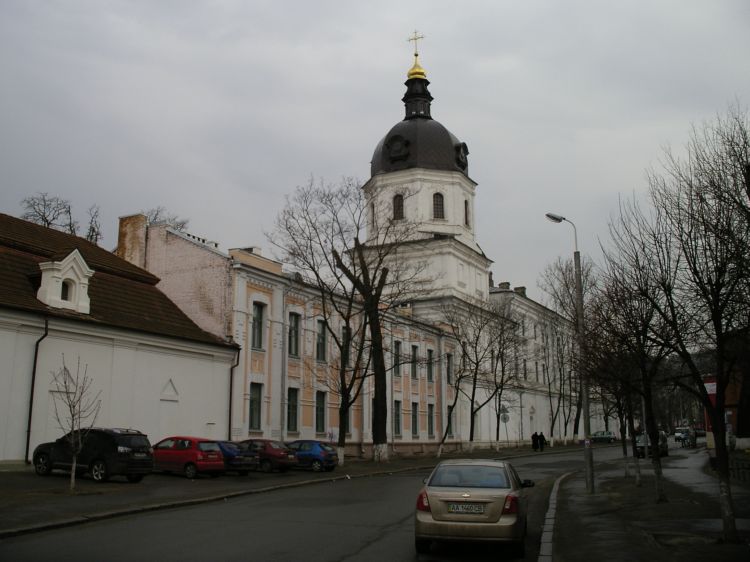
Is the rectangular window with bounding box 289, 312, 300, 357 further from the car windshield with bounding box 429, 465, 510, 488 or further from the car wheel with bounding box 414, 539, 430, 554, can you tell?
the car wheel with bounding box 414, 539, 430, 554

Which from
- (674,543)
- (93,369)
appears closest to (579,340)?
(674,543)

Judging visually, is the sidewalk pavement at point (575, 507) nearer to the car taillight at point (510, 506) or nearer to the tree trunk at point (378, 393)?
the car taillight at point (510, 506)

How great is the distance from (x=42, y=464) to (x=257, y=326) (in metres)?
13.8

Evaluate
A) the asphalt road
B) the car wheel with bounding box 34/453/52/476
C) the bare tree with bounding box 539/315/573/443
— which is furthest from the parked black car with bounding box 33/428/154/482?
the bare tree with bounding box 539/315/573/443

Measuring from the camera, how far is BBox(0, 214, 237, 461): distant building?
952 inches

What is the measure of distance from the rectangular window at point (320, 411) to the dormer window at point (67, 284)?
49.6 feet

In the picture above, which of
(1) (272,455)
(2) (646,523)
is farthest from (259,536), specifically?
(1) (272,455)

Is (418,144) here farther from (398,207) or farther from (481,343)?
(481,343)

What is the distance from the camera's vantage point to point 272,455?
97.7 feet

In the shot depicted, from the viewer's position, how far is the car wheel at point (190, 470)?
25317 mm

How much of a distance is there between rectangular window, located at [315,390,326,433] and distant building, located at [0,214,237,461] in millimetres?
7578

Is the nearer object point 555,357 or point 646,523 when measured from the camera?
point 646,523

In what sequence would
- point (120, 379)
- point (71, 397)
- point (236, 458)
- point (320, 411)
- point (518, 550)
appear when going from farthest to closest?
1. point (320, 411)
2. point (120, 379)
3. point (236, 458)
4. point (71, 397)
5. point (518, 550)

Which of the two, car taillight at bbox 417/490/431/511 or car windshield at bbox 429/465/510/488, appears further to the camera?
car windshield at bbox 429/465/510/488
